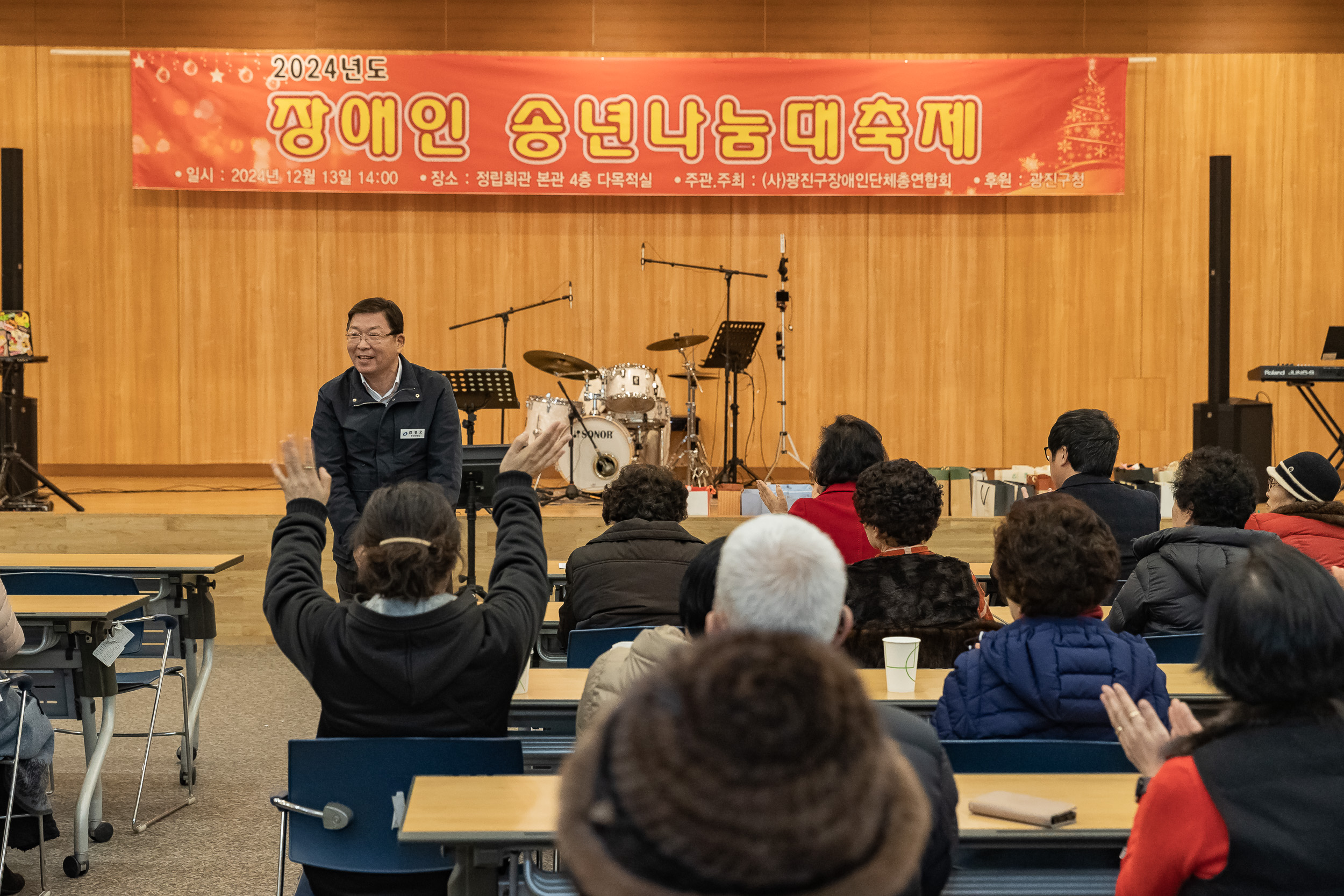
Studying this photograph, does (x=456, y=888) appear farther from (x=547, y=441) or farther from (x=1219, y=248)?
(x=1219, y=248)

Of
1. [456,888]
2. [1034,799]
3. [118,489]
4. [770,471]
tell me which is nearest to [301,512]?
[456,888]

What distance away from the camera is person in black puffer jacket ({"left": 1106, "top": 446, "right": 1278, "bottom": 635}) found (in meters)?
3.07

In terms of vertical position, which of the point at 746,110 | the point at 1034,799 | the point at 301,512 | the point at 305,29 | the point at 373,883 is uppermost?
the point at 305,29

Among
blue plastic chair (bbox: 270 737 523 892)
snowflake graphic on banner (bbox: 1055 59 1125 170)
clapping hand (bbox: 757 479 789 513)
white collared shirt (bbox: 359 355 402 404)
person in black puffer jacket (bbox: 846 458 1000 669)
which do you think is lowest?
Answer: blue plastic chair (bbox: 270 737 523 892)

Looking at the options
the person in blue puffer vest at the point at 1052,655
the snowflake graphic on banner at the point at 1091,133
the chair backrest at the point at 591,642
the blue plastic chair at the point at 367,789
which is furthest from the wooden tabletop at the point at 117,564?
the snowflake graphic on banner at the point at 1091,133

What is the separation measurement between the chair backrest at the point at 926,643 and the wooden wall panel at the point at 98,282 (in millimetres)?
7416

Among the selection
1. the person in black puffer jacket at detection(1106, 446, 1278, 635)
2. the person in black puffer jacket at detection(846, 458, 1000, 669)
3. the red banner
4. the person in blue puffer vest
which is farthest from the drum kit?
the person in blue puffer vest

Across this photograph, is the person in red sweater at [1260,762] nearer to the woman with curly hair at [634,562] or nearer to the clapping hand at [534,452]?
the clapping hand at [534,452]

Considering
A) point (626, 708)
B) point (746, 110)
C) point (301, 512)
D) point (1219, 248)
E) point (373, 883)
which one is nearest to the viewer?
point (626, 708)

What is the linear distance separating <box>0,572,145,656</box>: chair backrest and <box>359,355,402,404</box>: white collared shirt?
100cm

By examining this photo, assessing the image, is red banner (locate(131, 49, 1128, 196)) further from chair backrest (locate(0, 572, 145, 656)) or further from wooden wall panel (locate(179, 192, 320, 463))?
chair backrest (locate(0, 572, 145, 656))

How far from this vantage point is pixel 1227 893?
1.38 m

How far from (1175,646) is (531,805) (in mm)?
1870

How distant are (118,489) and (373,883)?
22.9ft
